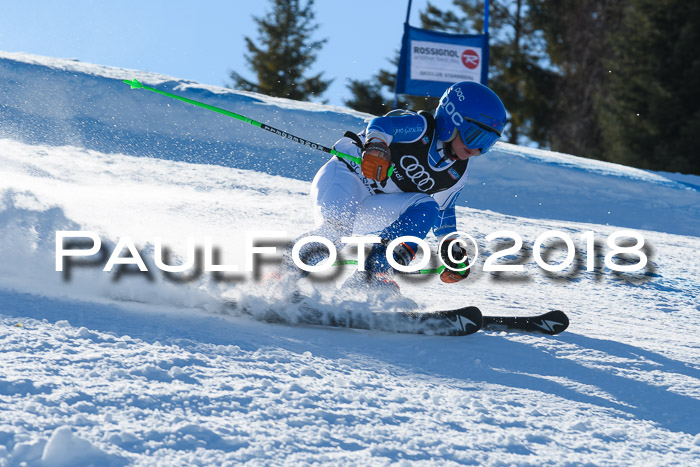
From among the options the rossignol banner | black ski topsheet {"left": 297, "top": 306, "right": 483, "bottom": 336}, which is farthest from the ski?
the rossignol banner

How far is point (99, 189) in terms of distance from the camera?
20.5 feet

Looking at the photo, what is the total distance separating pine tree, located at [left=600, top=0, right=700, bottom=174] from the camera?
2008 cm

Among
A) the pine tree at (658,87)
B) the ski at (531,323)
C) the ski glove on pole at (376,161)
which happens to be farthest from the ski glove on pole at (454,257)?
the pine tree at (658,87)

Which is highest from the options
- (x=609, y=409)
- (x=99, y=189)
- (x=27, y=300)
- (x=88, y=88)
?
(x=88, y=88)

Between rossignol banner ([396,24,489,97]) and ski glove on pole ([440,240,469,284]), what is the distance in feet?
31.4

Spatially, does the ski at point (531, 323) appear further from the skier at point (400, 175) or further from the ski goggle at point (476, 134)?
the ski goggle at point (476, 134)

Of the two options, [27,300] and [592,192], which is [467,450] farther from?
[592,192]

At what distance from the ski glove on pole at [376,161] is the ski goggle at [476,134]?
1.29ft

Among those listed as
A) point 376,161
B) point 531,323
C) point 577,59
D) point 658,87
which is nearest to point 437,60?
point 658,87

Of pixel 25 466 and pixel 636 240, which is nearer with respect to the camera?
pixel 25 466

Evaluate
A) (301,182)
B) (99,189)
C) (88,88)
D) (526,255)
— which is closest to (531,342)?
(526,255)

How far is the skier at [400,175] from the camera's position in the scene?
3549 millimetres

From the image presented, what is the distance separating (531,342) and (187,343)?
152 cm

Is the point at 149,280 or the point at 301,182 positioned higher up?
the point at 301,182
